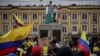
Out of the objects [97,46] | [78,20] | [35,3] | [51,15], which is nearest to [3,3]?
[35,3]

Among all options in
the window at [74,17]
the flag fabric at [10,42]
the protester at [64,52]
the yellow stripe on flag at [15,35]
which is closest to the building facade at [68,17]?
the window at [74,17]

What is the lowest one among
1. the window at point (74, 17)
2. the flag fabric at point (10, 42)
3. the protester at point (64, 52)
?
the window at point (74, 17)

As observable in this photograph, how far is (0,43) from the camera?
11766mm

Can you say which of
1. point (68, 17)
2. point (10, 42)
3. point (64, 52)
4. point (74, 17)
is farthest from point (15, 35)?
point (68, 17)

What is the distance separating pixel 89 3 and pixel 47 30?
Answer: 41.9 metres

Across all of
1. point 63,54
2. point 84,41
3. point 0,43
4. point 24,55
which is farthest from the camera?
point 24,55

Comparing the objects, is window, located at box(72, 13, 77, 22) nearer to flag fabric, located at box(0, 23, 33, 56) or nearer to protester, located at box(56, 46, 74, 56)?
flag fabric, located at box(0, 23, 33, 56)

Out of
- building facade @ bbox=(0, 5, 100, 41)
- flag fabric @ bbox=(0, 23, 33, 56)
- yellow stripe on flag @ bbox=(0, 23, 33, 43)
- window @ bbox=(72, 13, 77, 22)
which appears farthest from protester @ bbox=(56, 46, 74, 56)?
window @ bbox=(72, 13, 77, 22)

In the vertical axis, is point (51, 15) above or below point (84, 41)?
below

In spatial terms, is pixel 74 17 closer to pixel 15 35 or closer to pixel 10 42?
pixel 15 35

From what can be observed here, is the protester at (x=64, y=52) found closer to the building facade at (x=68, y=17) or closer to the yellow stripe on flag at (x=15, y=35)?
the yellow stripe on flag at (x=15, y=35)

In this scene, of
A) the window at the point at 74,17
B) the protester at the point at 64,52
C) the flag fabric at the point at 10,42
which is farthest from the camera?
the window at the point at 74,17

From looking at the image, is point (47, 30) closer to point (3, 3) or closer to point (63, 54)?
point (63, 54)

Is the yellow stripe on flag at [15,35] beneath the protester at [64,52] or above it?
beneath
